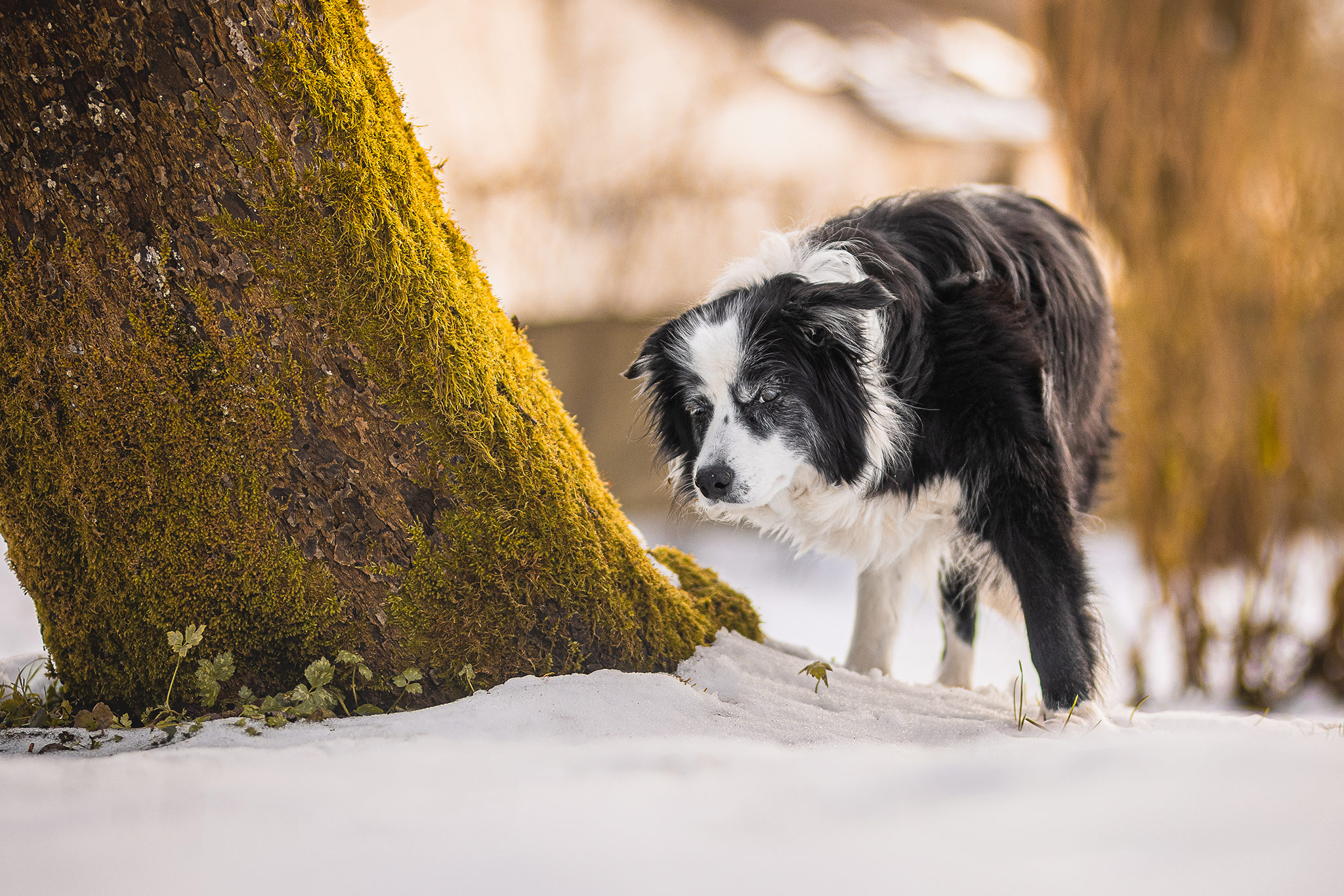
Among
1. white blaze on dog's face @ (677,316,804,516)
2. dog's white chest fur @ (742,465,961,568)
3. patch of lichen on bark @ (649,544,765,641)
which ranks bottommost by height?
patch of lichen on bark @ (649,544,765,641)

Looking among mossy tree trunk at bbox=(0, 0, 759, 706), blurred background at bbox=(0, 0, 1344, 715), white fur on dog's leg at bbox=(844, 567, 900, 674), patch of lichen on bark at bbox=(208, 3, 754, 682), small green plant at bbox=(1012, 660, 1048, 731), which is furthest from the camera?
blurred background at bbox=(0, 0, 1344, 715)

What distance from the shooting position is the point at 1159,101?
4406 millimetres

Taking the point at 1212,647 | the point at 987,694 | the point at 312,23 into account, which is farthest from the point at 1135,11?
the point at 312,23

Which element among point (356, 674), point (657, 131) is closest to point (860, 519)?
point (356, 674)

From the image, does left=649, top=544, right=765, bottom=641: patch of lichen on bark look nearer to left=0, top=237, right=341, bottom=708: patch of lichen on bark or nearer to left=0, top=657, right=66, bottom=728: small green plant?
left=0, top=237, right=341, bottom=708: patch of lichen on bark

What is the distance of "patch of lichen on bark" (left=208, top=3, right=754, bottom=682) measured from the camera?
1884 mm

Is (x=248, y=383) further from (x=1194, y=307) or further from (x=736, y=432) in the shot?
(x=1194, y=307)

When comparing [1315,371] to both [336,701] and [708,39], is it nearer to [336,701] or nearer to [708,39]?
[336,701]

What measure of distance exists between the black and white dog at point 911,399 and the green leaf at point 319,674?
106 centimetres

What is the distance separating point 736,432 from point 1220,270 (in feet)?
10.6

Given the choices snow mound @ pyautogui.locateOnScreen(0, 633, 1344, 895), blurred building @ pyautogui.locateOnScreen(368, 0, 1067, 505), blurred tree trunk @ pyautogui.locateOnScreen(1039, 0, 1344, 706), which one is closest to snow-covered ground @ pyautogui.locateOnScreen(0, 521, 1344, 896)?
snow mound @ pyautogui.locateOnScreen(0, 633, 1344, 895)

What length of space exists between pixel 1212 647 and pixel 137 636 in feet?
15.1

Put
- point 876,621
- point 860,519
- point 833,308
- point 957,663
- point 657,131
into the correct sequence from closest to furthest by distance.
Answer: point 833,308, point 860,519, point 876,621, point 957,663, point 657,131

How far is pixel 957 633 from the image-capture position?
131 inches
